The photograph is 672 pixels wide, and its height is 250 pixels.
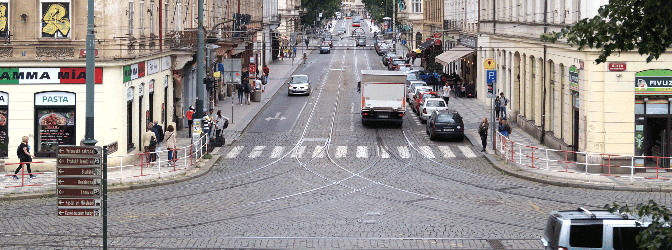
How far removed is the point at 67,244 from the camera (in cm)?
1641

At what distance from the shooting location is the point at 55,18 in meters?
27.4

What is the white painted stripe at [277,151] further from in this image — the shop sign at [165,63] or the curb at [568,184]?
the curb at [568,184]

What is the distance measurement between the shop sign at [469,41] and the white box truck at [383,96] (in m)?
15.9

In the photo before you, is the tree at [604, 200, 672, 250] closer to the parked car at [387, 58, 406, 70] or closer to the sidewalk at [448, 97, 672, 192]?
the sidewalk at [448, 97, 672, 192]

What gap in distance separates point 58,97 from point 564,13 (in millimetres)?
18223

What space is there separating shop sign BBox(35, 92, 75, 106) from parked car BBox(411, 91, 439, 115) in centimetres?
2152

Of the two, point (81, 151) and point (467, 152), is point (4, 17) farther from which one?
point (467, 152)

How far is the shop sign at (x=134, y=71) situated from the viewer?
2842 cm

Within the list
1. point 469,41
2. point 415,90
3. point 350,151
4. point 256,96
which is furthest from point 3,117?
point 469,41

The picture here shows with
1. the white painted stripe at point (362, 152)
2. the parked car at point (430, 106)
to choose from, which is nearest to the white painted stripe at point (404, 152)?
the white painted stripe at point (362, 152)

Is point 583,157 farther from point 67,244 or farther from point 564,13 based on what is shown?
point 67,244

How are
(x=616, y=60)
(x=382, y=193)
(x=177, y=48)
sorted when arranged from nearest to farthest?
1. (x=382, y=193)
2. (x=616, y=60)
3. (x=177, y=48)

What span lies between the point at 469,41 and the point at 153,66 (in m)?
30.5

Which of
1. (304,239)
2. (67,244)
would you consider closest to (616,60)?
(304,239)
